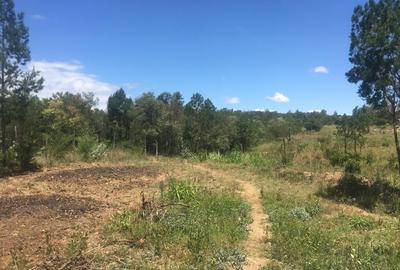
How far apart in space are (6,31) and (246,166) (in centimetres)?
1318

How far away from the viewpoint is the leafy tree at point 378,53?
13258 mm

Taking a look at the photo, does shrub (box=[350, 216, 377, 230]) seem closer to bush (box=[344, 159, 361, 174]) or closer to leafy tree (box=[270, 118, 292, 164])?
bush (box=[344, 159, 361, 174])

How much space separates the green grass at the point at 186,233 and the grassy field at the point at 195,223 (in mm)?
21

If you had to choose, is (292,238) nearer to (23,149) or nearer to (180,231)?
(180,231)

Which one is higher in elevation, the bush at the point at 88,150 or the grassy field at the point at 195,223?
the bush at the point at 88,150

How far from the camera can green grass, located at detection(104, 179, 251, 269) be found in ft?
22.7

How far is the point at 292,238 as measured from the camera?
8.30m

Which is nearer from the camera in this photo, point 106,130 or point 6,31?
point 6,31

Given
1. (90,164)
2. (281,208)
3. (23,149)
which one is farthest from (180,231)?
(90,164)

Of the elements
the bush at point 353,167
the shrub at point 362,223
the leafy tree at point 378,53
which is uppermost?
the leafy tree at point 378,53

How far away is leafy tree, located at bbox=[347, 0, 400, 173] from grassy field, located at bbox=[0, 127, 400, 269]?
3.11 meters

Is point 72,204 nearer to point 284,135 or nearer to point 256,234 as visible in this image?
point 256,234

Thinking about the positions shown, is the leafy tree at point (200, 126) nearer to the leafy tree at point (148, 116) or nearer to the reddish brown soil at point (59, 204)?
the leafy tree at point (148, 116)

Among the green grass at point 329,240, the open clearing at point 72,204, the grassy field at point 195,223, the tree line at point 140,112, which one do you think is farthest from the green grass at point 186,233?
the tree line at point 140,112
